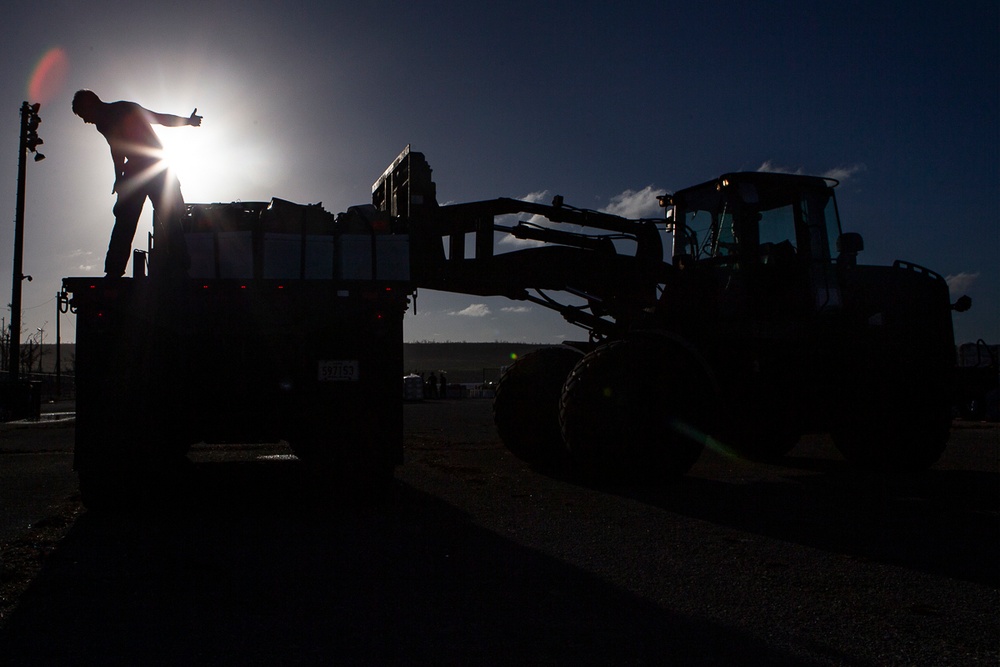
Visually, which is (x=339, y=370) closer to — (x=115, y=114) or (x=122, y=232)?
(x=122, y=232)

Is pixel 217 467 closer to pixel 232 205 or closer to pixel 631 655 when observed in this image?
pixel 232 205

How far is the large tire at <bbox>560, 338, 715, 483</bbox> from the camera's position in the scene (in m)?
8.19

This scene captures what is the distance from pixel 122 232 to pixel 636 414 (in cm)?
→ 514

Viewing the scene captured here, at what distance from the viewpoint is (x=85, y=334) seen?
21.5 feet

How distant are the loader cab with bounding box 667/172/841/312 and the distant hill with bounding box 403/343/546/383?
108 metres

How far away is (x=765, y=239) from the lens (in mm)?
10055

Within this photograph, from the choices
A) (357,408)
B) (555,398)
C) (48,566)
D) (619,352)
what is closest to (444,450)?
(555,398)

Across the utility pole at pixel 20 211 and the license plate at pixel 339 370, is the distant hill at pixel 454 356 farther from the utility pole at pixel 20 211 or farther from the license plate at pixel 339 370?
the license plate at pixel 339 370

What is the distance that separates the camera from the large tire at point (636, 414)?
8188 mm

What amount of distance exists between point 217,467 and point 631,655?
337 inches

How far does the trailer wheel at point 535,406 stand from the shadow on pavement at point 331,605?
4.35 m

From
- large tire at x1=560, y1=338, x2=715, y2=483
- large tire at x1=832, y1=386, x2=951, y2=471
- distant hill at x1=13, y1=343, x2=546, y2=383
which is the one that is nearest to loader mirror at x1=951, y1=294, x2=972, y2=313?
large tire at x1=832, y1=386, x2=951, y2=471

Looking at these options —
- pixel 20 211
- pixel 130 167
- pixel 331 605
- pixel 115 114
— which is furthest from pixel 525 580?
pixel 20 211

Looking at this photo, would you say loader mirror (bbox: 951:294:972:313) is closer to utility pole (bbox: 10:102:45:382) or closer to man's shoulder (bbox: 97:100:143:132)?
man's shoulder (bbox: 97:100:143:132)
